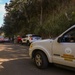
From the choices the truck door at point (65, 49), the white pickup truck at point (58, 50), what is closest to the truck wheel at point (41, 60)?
the white pickup truck at point (58, 50)

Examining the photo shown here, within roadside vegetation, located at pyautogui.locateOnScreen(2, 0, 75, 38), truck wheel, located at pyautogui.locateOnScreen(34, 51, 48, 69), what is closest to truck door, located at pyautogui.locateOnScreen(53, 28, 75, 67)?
truck wheel, located at pyautogui.locateOnScreen(34, 51, 48, 69)

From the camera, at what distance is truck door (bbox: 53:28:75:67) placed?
7809 millimetres

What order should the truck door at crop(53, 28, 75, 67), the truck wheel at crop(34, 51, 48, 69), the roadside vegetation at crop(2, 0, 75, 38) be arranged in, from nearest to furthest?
the truck door at crop(53, 28, 75, 67), the truck wheel at crop(34, 51, 48, 69), the roadside vegetation at crop(2, 0, 75, 38)

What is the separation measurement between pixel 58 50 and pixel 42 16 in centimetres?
2992

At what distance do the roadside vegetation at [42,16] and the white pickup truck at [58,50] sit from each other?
15357 mm

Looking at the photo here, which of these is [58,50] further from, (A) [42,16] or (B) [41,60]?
(A) [42,16]

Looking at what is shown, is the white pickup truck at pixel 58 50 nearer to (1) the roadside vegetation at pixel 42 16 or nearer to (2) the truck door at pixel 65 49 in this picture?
(2) the truck door at pixel 65 49

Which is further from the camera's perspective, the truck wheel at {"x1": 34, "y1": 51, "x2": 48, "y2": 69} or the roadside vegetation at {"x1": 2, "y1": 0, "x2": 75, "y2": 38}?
the roadside vegetation at {"x1": 2, "y1": 0, "x2": 75, "y2": 38}

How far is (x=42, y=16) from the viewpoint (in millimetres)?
37969

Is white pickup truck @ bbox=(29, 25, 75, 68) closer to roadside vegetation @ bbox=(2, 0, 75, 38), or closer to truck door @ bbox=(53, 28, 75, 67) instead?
truck door @ bbox=(53, 28, 75, 67)

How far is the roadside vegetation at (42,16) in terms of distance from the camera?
26148 mm

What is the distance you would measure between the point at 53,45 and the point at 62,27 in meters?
16.5

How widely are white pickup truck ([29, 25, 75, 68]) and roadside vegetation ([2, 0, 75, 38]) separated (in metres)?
15.4

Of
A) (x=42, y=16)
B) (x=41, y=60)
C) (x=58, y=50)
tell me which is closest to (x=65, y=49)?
(x=58, y=50)
